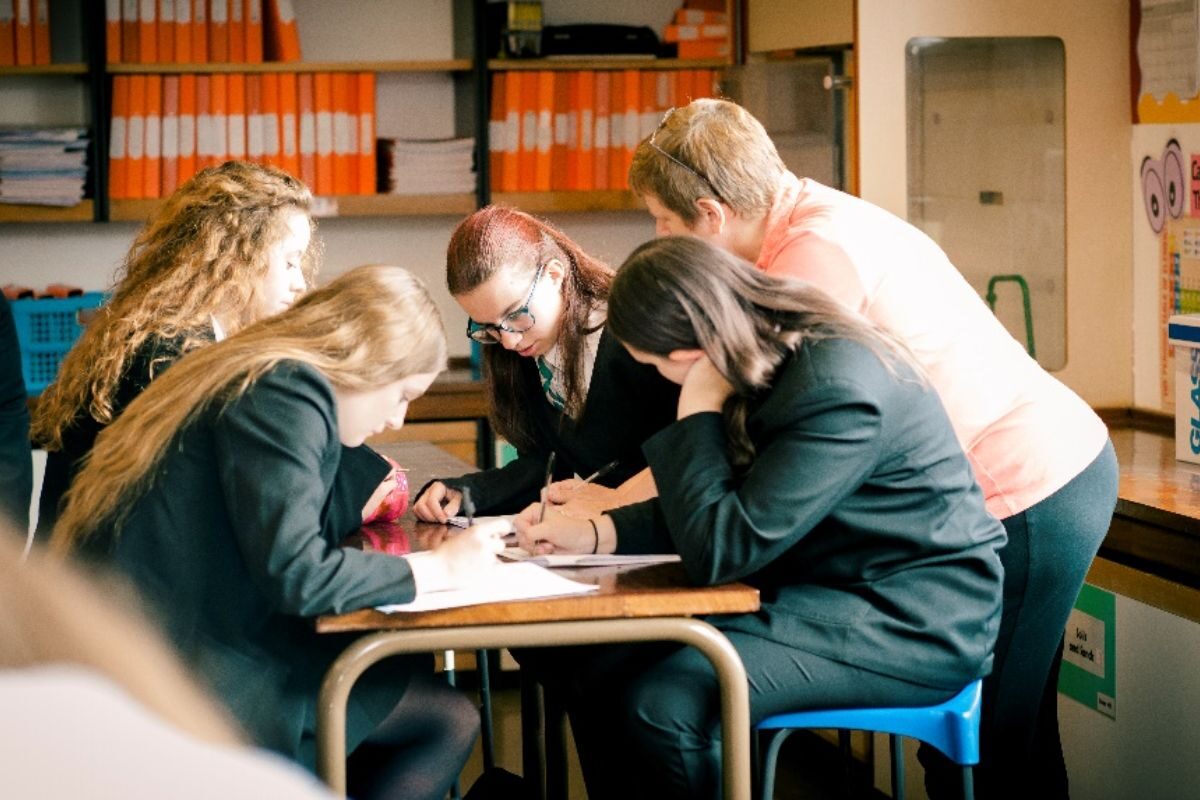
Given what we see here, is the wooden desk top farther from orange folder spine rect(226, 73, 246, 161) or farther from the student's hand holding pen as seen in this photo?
orange folder spine rect(226, 73, 246, 161)

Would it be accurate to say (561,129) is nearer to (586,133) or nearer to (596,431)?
(586,133)

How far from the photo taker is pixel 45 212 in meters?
4.43

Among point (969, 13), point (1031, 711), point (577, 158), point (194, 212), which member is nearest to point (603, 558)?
point (1031, 711)

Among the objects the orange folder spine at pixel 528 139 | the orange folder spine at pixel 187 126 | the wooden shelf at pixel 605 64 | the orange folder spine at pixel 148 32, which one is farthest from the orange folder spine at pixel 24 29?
the orange folder spine at pixel 528 139

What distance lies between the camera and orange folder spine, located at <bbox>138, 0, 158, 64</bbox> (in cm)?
440

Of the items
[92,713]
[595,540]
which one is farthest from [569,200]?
[92,713]

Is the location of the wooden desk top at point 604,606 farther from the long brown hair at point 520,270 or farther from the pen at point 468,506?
the long brown hair at point 520,270

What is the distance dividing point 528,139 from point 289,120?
68cm

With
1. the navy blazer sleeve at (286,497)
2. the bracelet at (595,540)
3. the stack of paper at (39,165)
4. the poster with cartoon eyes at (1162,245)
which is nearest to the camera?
the navy blazer sleeve at (286,497)

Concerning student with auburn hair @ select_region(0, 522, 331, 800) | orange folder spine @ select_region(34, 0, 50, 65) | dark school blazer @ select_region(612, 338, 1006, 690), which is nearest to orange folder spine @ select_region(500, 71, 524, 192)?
orange folder spine @ select_region(34, 0, 50, 65)

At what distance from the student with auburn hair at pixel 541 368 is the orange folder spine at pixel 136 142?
7.22ft

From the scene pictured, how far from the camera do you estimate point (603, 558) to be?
7.07 ft

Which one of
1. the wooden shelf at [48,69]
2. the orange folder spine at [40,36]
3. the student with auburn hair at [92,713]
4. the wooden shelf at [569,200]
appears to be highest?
the orange folder spine at [40,36]

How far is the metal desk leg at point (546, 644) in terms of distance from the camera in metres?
1.87
